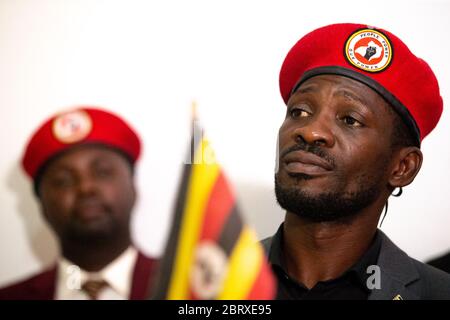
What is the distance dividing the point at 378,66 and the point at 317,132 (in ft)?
0.65

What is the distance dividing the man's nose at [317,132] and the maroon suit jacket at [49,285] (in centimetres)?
40

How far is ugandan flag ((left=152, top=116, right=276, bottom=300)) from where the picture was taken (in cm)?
86

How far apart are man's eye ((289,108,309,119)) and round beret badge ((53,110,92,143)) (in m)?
0.45

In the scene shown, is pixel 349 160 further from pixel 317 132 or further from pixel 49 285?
pixel 49 285

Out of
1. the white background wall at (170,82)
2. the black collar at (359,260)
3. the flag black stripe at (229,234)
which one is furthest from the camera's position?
the black collar at (359,260)

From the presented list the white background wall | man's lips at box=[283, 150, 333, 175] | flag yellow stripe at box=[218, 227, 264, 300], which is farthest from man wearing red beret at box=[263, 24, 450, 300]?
flag yellow stripe at box=[218, 227, 264, 300]

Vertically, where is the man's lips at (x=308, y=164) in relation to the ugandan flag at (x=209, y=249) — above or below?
above

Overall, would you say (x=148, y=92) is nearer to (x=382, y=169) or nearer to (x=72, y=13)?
(x=72, y=13)

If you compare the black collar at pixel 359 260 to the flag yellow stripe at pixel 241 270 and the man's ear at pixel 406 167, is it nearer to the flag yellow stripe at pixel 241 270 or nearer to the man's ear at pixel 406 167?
the man's ear at pixel 406 167

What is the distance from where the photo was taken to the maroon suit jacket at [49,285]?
0.97 m

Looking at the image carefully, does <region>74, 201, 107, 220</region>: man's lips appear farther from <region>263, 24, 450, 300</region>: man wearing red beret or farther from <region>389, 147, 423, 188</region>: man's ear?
<region>389, 147, 423, 188</region>: man's ear

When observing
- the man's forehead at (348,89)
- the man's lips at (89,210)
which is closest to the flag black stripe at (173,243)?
the man's lips at (89,210)

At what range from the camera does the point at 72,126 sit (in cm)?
97
